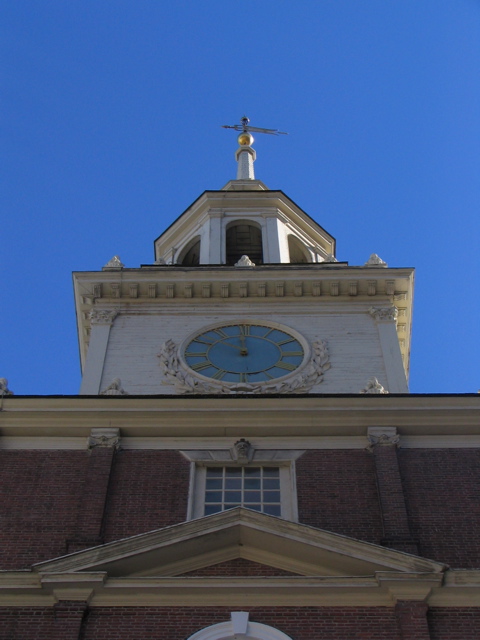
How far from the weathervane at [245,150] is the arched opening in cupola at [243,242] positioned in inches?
174

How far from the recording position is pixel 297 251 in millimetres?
28875

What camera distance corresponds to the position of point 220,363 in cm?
2048

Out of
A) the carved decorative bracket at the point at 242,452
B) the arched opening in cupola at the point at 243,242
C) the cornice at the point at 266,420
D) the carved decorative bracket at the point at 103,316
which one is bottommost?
the carved decorative bracket at the point at 242,452

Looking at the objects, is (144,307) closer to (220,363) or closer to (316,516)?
(220,363)

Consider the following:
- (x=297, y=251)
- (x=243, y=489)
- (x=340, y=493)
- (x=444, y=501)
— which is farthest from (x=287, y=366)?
(x=297, y=251)

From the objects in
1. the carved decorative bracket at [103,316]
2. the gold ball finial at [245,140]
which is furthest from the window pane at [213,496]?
the gold ball finial at [245,140]

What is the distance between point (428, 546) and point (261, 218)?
14944mm

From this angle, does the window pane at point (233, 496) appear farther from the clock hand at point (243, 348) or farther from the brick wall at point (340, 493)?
the clock hand at point (243, 348)

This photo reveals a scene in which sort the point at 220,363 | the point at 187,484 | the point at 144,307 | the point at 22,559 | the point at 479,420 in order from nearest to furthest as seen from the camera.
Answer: the point at 22,559 → the point at 187,484 → the point at 479,420 → the point at 220,363 → the point at 144,307

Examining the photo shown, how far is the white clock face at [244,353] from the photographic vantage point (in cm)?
2019

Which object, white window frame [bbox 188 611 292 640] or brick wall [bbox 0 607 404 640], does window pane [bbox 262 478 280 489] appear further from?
white window frame [bbox 188 611 292 640]

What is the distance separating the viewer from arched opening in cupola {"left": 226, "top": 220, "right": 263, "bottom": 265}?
2884 centimetres

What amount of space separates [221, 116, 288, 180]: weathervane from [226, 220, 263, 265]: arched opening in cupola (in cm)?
442

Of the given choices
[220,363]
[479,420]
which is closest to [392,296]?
[220,363]
